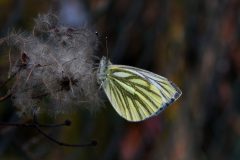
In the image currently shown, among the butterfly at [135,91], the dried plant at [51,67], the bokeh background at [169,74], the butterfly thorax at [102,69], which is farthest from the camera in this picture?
the bokeh background at [169,74]

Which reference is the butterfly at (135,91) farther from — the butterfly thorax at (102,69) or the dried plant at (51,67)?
the dried plant at (51,67)

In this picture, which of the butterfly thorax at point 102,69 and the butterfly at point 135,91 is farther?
the butterfly at point 135,91

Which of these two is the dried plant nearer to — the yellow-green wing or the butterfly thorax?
the butterfly thorax

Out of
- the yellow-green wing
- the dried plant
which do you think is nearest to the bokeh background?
the yellow-green wing

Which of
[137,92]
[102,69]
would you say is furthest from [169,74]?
[102,69]

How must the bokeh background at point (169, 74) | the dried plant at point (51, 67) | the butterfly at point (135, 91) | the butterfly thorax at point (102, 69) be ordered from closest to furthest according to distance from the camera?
the dried plant at point (51, 67), the butterfly thorax at point (102, 69), the butterfly at point (135, 91), the bokeh background at point (169, 74)

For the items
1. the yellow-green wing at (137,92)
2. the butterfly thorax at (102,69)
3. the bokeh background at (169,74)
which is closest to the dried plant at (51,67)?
the butterfly thorax at (102,69)

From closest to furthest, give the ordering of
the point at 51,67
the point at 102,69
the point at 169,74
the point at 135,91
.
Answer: the point at 51,67 < the point at 102,69 < the point at 135,91 < the point at 169,74

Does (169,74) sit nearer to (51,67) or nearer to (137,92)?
(137,92)
